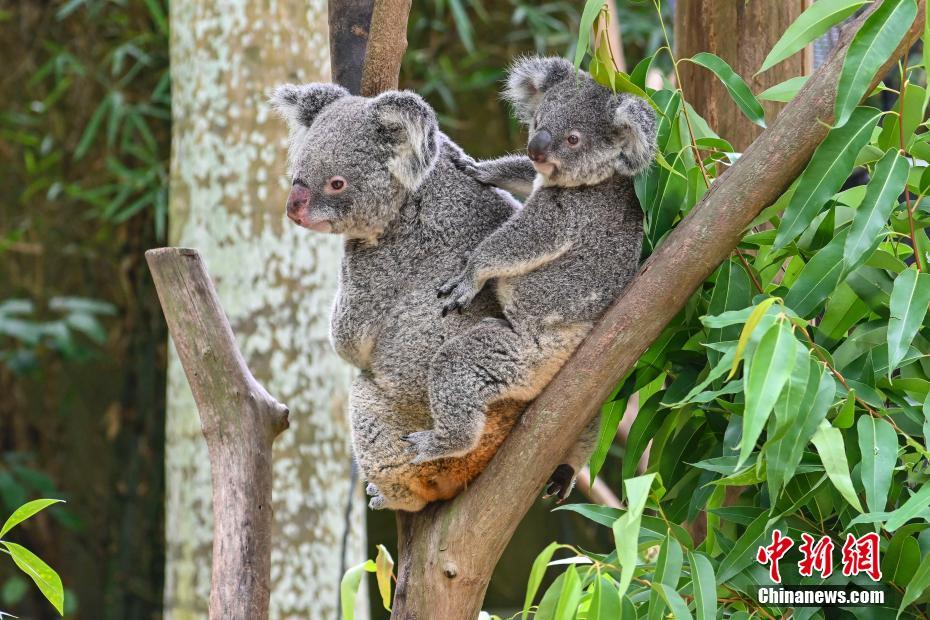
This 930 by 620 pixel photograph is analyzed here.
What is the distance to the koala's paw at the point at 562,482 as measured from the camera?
6.49ft

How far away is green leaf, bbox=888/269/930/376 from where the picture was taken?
1.38 metres

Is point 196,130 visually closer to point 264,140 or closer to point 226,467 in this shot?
point 264,140

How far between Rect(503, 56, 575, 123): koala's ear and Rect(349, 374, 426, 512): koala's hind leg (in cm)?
61

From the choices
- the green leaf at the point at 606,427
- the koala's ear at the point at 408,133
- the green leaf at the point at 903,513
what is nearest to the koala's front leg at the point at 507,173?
the koala's ear at the point at 408,133

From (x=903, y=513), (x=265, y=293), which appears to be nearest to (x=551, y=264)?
(x=903, y=513)

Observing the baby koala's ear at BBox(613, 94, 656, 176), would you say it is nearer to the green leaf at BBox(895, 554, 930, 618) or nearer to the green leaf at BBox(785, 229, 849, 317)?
the green leaf at BBox(785, 229, 849, 317)

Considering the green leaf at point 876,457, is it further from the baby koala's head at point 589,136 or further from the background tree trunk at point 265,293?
the background tree trunk at point 265,293

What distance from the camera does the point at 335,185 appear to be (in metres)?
1.82

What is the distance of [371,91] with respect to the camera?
6.82 ft

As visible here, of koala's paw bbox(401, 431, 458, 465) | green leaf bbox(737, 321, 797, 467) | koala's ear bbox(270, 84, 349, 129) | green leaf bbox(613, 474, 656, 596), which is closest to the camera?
green leaf bbox(737, 321, 797, 467)

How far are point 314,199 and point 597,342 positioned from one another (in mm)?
577

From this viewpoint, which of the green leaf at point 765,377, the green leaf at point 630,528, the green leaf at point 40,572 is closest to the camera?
the green leaf at point 765,377

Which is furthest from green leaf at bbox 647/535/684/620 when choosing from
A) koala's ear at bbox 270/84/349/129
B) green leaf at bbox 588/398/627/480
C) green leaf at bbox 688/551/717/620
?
koala's ear at bbox 270/84/349/129

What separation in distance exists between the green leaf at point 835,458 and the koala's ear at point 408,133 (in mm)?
852
